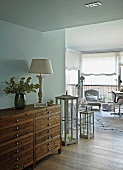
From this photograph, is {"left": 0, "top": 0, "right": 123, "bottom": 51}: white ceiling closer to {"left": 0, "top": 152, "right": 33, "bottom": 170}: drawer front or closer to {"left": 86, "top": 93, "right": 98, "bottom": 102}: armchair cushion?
{"left": 0, "top": 152, "right": 33, "bottom": 170}: drawer front

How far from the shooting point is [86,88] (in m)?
9.85

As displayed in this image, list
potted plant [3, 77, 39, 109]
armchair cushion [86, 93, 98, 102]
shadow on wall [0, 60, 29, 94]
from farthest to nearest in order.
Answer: armchair cushion [86, 93, 98, 102] < shadow on wall [0, 60, 29, 94] < potted plant [3, 77, 39, 109]

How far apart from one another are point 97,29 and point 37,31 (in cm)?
209

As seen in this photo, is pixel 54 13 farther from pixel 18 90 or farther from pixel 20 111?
pixel 20 111

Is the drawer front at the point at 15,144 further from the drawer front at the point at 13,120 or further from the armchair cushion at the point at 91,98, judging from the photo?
the armchair cushion at the point at 91,98

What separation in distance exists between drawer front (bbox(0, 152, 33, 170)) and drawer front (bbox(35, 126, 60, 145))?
0.27 metres

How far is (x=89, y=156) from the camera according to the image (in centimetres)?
357

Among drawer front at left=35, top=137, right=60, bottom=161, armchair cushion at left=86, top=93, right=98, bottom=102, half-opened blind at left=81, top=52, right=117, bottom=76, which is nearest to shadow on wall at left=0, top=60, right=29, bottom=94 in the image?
drawer front at left=35, top=137, right=60, bottom=161

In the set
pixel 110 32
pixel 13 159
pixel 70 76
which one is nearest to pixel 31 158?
pixel 13 159

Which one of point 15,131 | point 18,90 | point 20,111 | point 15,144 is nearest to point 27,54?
point 18,90

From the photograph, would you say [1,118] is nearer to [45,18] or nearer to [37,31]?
[45,18]

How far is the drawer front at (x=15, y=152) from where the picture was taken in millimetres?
2625

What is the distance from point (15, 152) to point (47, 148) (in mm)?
731

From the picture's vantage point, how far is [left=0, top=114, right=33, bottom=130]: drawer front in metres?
2.61
